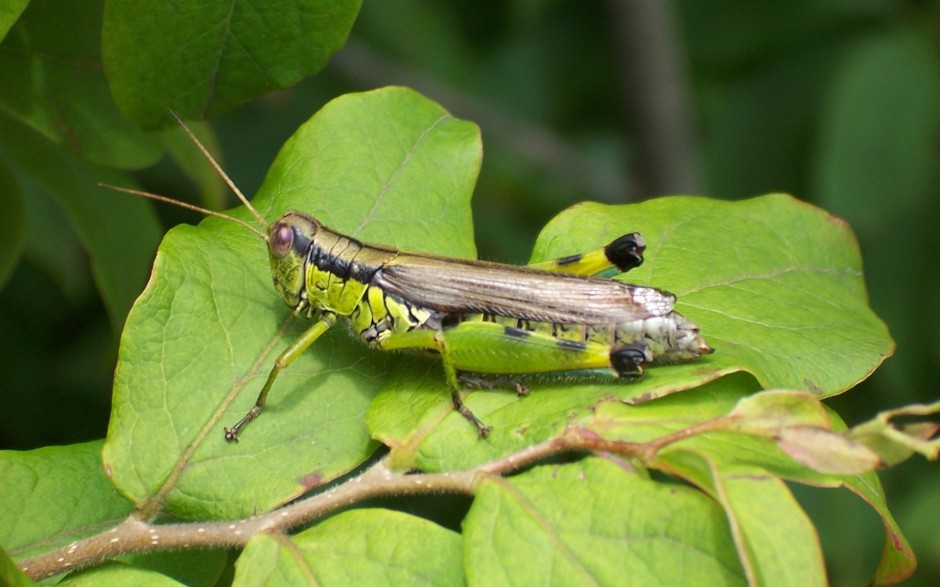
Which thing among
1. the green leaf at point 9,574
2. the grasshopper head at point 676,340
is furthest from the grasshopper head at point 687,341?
the green leaf at point 9,574

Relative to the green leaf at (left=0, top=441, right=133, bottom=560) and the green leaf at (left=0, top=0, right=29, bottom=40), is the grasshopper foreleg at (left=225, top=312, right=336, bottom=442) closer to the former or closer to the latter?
the green leaf at (left=0, top=441, right=133, bottom=560)

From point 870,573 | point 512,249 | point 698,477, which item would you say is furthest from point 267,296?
point 870,573

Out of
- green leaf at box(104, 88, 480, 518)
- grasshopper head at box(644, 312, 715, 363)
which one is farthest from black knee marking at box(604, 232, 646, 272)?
green leaf at box(104, 88, 480, 518)

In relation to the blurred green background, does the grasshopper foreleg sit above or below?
above

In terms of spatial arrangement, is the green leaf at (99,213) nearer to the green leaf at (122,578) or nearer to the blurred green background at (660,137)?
the blurred green background at (660,137)

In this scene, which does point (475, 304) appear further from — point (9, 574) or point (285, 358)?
point (9, 574)

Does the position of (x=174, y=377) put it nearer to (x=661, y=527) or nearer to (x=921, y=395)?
(x=661, y=527)

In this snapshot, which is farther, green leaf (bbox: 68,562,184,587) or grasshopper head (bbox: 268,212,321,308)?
grasshopper head (bbox: 268,212,321,308)
